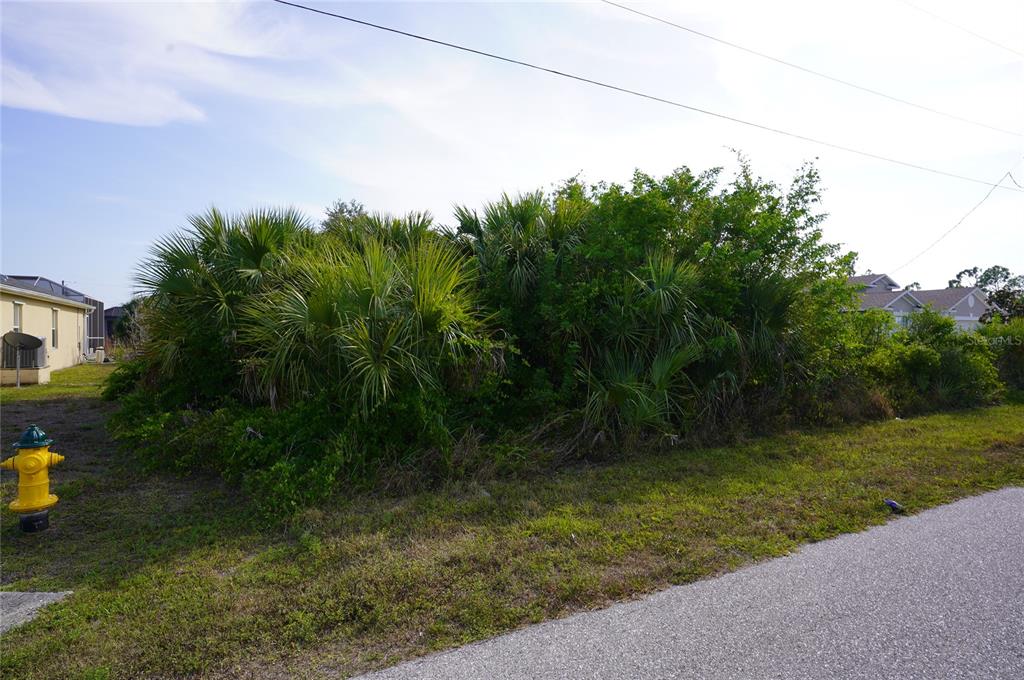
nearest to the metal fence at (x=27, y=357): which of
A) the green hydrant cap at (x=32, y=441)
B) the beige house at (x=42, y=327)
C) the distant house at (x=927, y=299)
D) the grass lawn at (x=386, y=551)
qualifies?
the beige house at (x=42, y=327)

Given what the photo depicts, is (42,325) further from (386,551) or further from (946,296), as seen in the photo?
(946,296)

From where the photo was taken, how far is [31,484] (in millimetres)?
5055

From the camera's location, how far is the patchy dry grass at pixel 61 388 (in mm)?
13750

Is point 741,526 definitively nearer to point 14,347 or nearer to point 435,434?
point 435,434

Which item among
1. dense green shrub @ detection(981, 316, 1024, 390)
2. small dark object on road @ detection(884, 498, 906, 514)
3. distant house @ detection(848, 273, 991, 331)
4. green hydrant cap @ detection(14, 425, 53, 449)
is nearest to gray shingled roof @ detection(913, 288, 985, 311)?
distant house @ detection(848, 273, 991, 331)

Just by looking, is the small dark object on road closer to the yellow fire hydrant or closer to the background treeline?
the background treeline

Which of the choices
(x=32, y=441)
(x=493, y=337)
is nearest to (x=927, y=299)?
(x=493, y=337)

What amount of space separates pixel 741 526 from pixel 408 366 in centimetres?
325

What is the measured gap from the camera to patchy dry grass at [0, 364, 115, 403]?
45.1 ft

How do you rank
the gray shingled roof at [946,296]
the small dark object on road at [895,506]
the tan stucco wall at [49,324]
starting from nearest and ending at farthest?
the small dark object on road at [895,506]
the tan stucco wall at [49,324]
the gray shingled roof at [946,296]

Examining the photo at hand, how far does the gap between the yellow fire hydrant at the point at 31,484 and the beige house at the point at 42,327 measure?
570 inches

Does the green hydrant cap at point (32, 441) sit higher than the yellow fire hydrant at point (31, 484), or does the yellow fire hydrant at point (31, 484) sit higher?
the green hydrant cap at point (32, 441)

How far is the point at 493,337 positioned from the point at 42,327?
19139mm

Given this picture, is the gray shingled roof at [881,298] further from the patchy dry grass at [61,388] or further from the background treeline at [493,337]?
the patchy dry grass at [61,388]
